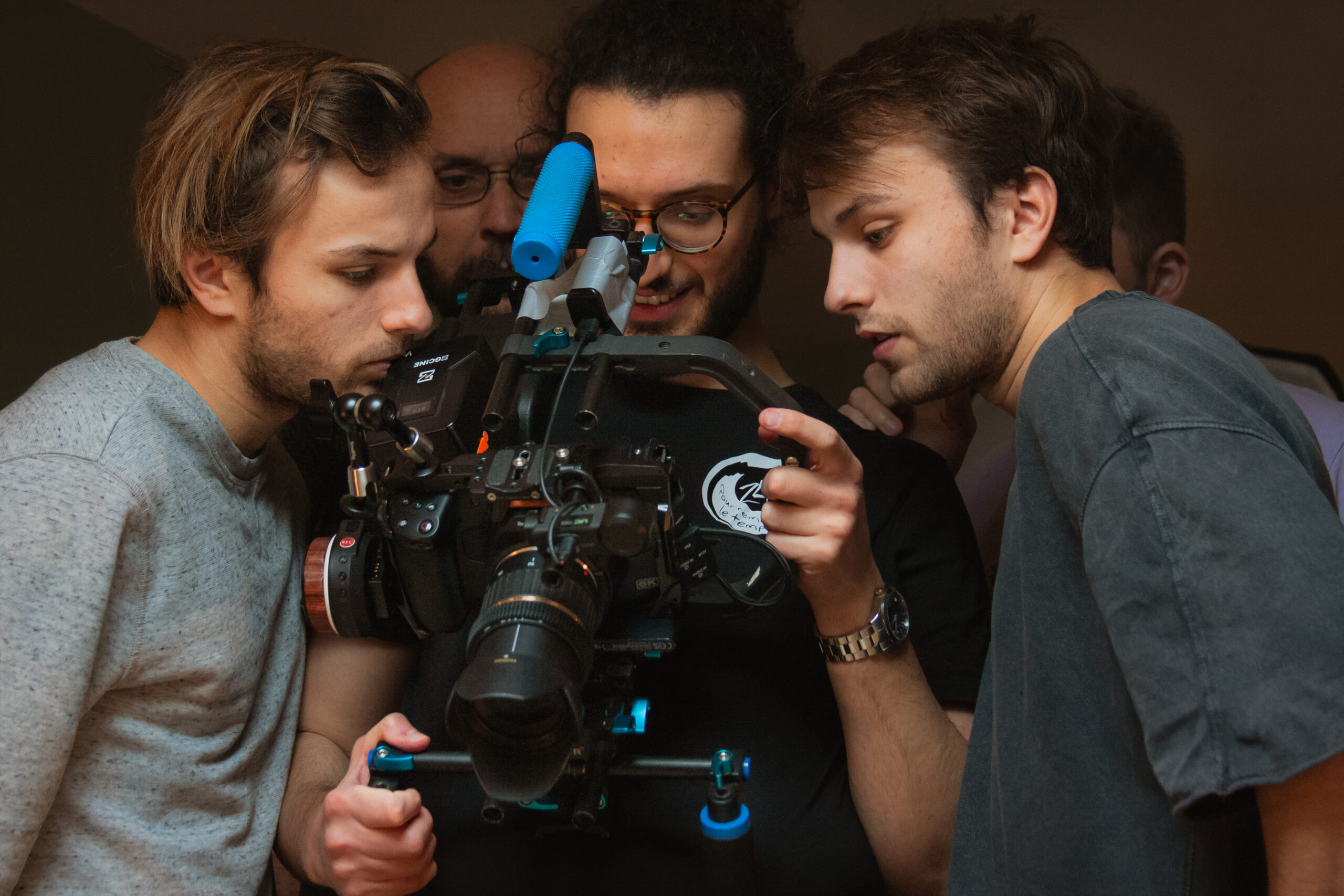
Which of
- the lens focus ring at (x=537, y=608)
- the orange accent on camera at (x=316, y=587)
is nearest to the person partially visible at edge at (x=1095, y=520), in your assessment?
the lens focus ring at (x=537, y=608)

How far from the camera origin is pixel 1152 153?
70.9 inches

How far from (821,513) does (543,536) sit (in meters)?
0.32

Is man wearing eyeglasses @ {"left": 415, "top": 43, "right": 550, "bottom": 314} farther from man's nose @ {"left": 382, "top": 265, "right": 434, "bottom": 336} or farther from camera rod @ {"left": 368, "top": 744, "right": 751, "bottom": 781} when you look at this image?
camera rod @ {"left": 368, "top": 744, "right": 751, "bottom": 781}

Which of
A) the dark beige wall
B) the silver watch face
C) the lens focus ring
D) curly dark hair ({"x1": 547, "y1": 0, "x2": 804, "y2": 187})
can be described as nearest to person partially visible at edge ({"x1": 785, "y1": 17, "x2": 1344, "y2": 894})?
the silver watch face

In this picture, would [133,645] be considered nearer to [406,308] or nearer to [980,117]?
[406,308]

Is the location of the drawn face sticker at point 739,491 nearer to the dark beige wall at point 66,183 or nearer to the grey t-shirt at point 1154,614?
the grey t-shirt at point 1154,614

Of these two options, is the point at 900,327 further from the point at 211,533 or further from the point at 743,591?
the point at 211,533

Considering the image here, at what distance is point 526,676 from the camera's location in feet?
2.47

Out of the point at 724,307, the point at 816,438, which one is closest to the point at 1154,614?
the point at 816,438

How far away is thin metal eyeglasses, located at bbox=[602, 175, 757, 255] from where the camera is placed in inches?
54.1

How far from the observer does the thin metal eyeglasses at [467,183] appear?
1800 millimetres

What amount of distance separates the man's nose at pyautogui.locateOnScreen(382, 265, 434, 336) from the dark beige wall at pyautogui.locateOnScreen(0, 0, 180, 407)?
907 millimetres

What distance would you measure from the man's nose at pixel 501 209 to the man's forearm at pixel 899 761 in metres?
1.03

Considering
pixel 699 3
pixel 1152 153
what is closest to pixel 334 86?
pixel 699 3
